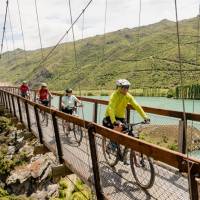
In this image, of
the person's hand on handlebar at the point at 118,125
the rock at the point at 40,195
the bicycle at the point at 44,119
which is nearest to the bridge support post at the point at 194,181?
the person's hand on handlebar at the point at 118,125

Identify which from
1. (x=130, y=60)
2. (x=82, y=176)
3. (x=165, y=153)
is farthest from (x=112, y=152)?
(x=130, y=60)

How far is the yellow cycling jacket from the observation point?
22.6 ft

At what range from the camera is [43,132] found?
10.4m

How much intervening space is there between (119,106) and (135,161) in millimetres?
1443

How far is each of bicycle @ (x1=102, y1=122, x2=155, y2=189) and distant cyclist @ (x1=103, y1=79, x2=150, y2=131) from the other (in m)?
0.29

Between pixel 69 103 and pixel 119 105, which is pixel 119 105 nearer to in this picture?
pixel 119 105

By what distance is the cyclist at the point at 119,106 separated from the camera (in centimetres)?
677

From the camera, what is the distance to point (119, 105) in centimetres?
716

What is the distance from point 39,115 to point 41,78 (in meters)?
159

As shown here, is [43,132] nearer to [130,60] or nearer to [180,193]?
[180,193]

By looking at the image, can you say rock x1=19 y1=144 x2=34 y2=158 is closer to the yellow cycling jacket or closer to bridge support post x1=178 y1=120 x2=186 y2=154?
the yellow cycling jacket

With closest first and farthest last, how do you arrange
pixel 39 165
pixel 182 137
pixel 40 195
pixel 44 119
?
pixel 182 137, pixel 44 119, pixel 40 195, pixel 39 165

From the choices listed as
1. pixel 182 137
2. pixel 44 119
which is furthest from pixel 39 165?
pixel 182 137

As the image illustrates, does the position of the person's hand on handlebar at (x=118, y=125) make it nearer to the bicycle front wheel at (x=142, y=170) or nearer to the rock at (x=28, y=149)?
the bicycle front wheel at (x=142, y=170)
